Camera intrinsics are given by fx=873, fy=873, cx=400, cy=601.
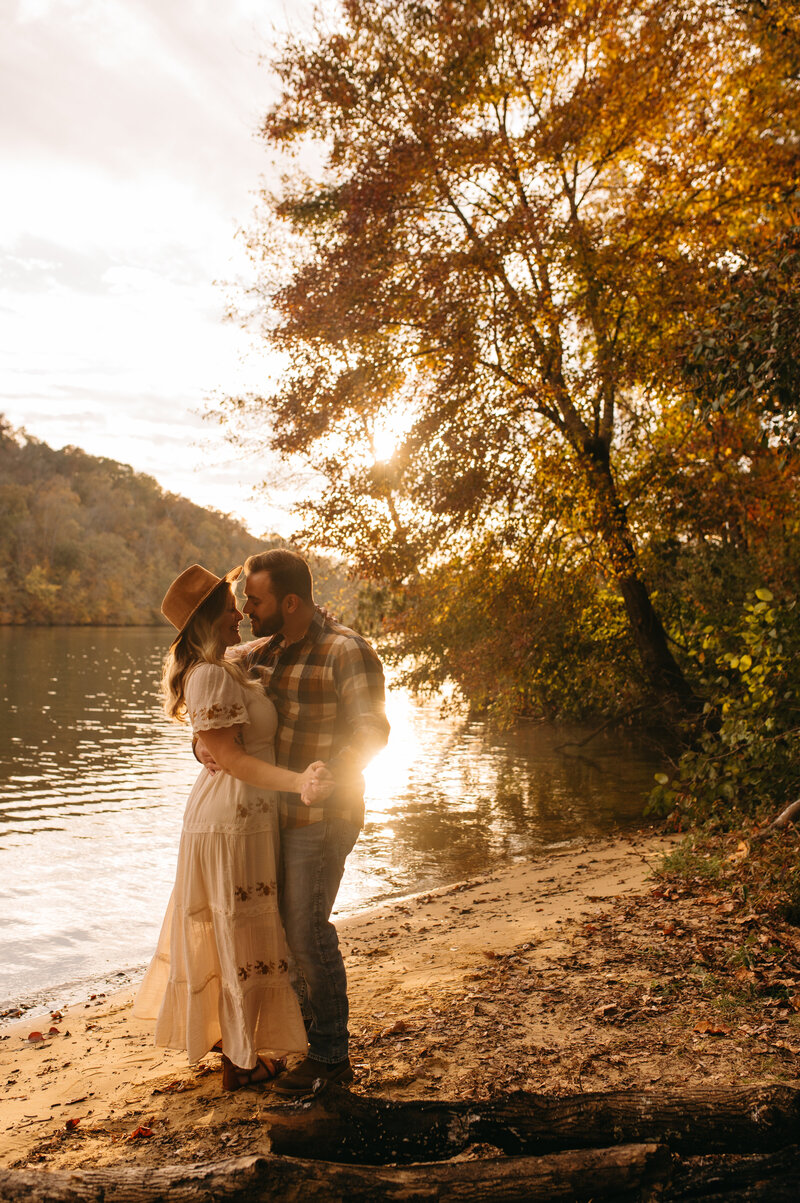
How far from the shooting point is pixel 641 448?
13.9 meters

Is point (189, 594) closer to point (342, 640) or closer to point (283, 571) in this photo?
point (283, 571)

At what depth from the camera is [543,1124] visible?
9.67ft

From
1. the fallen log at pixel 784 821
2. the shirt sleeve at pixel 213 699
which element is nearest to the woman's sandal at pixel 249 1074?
the shirt sleeve at pixel 213 699

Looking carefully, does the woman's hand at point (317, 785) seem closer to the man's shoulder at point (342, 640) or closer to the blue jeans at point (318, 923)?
the blue jeans at point (318, 923)

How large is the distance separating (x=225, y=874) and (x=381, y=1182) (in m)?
1.42

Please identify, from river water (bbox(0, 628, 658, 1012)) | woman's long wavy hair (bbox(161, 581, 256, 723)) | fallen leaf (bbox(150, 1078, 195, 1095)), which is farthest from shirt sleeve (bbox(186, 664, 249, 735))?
river water (bbox(0, 628, 658, 1012))

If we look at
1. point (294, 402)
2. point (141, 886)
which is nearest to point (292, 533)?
point (294, 402)

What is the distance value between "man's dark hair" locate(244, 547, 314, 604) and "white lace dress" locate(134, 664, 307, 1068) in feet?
1.46

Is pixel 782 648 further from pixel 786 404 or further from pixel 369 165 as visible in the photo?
pixel 369 165

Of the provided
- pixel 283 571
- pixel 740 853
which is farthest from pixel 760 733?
pixel 283 571

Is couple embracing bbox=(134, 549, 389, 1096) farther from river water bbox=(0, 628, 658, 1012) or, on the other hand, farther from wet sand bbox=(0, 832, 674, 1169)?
river water bbox=(0, 628, 658, 1012)

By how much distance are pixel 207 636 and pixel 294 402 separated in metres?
11.3

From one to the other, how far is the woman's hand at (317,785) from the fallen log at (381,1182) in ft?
3.86

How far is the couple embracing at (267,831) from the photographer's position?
371cm
